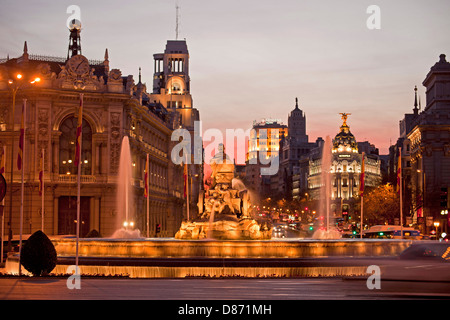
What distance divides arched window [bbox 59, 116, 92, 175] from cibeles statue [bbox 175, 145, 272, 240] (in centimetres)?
4083

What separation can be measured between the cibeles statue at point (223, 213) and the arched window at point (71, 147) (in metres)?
40.8

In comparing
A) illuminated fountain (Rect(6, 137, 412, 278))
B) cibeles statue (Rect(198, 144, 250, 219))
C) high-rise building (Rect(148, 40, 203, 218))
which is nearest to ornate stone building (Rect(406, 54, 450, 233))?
high-rise building (Rect(148, 40, 203, 218))

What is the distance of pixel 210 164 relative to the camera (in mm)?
44219

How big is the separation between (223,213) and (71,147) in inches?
1709

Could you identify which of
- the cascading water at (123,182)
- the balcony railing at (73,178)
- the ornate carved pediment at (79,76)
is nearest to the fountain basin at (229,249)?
the cascading water at (123,182)

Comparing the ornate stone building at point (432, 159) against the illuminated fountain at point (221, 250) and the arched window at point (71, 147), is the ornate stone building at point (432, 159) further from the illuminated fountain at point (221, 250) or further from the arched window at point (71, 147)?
the illuminated fountain at point (221, 250)

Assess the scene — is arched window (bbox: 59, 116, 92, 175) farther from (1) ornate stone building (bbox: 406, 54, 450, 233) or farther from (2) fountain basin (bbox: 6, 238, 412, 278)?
(1) ornate stone building (bbox: 406, 54, 450, 233)

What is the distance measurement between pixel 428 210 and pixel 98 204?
56.2 metres

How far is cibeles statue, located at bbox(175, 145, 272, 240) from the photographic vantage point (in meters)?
42.1

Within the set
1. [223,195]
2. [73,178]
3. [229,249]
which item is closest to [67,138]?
[73,178]

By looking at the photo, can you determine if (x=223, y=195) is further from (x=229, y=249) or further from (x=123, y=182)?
(x=123, y=182)

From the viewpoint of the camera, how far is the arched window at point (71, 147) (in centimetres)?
8275
